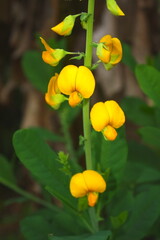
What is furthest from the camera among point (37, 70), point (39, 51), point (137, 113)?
point (39, 51)

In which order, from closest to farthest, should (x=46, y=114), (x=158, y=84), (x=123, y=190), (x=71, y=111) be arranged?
1. (x=158, y=84)
2. (x=123, y=190)
3. (x=71, y=111)
4. (x=46, y=114)

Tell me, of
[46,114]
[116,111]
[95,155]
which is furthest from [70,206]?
[46,114]

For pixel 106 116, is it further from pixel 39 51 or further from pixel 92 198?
pixel 39 51

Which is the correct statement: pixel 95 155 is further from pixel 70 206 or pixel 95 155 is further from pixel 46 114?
pixel 46 114

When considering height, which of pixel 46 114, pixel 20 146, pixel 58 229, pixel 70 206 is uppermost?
pixel 20 146

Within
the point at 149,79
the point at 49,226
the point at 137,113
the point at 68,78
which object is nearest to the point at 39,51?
the point at 137,113

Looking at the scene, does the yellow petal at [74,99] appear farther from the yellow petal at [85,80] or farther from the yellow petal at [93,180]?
the yellow petal at [93,180]

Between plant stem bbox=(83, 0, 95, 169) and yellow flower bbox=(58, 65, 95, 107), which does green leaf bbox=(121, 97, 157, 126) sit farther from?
yellow flower bbox=(58, 65, 95, 107)
